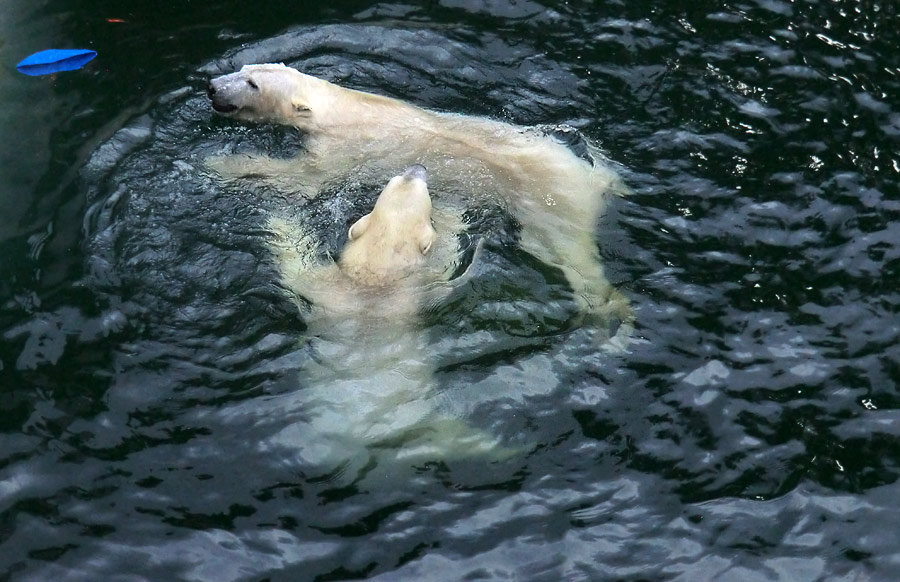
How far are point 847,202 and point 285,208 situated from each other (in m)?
4.07

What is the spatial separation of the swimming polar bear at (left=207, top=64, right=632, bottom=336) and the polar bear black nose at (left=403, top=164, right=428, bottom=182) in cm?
32

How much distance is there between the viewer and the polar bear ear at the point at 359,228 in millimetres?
6398

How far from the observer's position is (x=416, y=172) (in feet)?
22.0

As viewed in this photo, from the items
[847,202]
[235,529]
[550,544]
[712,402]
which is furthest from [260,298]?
[847,202]

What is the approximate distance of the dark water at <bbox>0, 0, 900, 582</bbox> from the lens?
4.97m

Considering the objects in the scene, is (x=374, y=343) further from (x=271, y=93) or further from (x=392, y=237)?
(x=271, y=93)

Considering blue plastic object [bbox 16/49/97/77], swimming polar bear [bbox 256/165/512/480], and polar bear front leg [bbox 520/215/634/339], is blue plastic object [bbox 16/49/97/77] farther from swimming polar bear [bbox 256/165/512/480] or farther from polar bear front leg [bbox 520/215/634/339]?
polar bear front leg [bbox 520/215/634/339]

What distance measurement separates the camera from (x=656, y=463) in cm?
529

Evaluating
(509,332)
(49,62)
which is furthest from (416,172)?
(49,62)

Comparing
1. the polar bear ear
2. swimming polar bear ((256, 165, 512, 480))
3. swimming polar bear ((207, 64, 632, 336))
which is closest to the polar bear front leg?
swimming polar bear ((207, 64, 632, 336))

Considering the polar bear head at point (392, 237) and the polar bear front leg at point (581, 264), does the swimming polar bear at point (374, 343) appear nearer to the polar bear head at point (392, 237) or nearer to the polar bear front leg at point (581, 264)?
the polar bear head at point (392, 237)

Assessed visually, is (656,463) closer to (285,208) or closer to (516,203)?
(516,203)

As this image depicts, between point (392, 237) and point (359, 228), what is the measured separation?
283 millimetres

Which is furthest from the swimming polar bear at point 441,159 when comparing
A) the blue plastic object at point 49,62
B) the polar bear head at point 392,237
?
the blue plastic object at point 49,62
